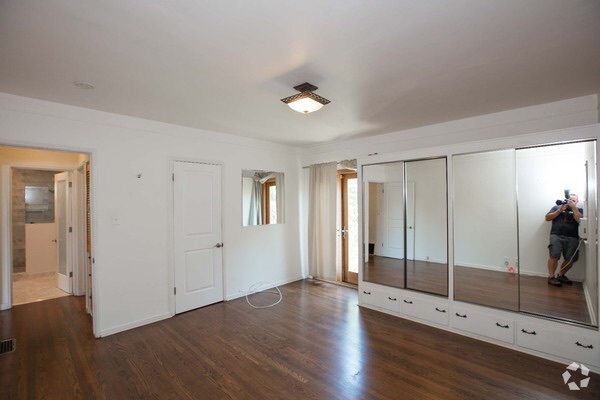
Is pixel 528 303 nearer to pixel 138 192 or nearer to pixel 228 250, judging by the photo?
pixel 228 250

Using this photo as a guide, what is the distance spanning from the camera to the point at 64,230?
4.87 metres

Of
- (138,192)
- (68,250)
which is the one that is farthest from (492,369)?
(68,250)

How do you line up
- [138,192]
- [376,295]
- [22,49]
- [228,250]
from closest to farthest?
[22,49], [138,192], [376,295], [228,250]

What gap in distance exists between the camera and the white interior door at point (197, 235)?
386 cm

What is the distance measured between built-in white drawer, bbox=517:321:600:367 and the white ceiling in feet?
7.51

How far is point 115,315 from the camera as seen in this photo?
327 cm

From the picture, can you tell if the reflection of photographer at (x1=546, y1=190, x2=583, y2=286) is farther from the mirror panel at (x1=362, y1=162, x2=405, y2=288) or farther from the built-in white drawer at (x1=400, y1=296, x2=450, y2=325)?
the mirror panel at (x1=362, y1=162, x2=405, y2=288)

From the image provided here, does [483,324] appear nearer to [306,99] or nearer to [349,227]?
[349,227]

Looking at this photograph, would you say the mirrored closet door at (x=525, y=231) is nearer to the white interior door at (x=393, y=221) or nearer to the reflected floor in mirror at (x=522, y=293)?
the reflected floor in mirror at (x=522, y=293)

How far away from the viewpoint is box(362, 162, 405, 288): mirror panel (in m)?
3.92

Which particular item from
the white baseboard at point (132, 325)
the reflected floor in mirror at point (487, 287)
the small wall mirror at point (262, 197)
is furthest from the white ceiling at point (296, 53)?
the white baseboard at point (132, 325)

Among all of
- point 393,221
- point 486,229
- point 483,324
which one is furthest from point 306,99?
point 483,324

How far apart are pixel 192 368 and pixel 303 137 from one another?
3.48m

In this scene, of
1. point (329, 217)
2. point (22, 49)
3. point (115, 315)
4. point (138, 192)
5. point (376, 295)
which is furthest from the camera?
point (329, 217)
